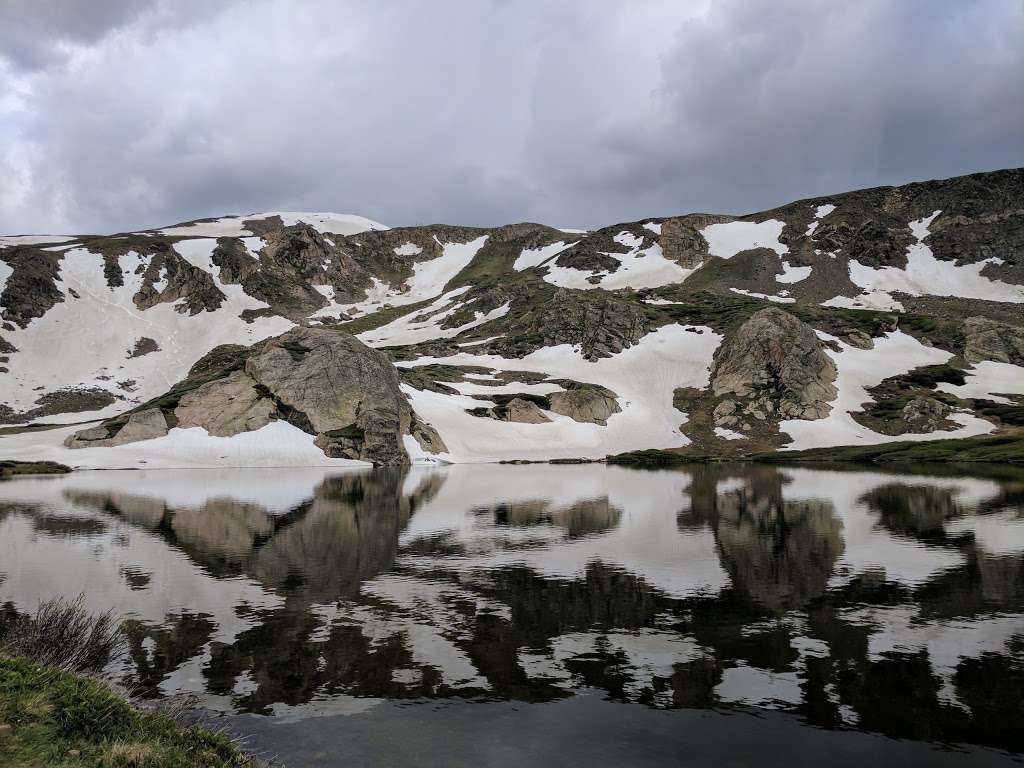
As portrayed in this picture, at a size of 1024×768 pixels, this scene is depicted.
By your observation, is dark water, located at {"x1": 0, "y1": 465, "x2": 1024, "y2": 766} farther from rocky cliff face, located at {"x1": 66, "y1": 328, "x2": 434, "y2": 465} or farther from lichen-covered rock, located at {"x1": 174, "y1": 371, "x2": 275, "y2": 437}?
lichen-covered rock, located at {"x1": 174, "y1": 371, "x2": 275, "y2": 437}

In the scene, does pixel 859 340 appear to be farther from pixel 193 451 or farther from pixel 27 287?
pixel 27 287

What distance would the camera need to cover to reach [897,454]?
89.7m

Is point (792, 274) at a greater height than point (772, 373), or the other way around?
point (792, 274)

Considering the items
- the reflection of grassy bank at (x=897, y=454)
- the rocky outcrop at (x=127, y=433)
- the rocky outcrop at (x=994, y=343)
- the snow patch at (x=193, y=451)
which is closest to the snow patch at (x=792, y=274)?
the rocky outcrop at (x=994, y=343)

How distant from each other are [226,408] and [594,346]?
76.2m

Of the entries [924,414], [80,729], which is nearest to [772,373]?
[924,414]

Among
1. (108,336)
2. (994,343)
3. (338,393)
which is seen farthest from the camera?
(108,336)

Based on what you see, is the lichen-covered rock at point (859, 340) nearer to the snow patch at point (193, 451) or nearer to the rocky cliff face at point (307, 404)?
the rocky cliff face at point (307, 404)

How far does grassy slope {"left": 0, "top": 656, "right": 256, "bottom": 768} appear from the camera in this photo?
921cm

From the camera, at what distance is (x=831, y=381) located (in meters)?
122

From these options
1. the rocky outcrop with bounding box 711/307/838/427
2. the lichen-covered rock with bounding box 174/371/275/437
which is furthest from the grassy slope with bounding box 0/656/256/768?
the rocky outcrop with bounding box 711/307/838/427

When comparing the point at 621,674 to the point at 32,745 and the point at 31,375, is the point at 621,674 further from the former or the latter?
the point at 31,375

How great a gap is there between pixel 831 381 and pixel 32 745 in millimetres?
130189

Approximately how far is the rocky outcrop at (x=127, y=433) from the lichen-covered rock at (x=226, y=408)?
9.71 feet
